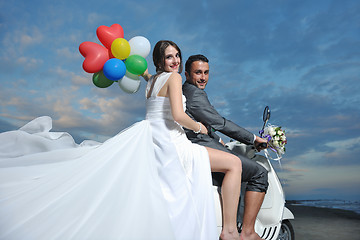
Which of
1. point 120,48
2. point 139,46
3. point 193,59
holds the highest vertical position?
point 139,46

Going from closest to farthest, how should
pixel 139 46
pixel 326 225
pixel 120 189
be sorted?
pixel 120 189
pixel 139 46
pixel 326 225

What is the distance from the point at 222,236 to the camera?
7.89 feet

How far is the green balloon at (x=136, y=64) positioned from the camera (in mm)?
3416

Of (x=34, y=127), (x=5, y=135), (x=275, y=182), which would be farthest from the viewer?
(x=34, y=127)

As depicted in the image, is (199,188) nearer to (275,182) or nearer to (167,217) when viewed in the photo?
(167,217)

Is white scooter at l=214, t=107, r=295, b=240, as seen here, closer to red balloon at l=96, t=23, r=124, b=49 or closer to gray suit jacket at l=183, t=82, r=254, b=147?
gray suit jacket at l=183, t=82, r=254, b=147

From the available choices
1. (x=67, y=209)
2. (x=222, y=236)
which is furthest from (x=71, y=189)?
(x=222, y=236)

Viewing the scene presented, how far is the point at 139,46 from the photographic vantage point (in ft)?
11.9

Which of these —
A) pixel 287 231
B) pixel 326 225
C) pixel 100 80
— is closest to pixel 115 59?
pixel 100 80

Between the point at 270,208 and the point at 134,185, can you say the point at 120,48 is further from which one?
the point at 270,208

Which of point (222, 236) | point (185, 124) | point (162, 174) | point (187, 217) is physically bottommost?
point (222, 236)

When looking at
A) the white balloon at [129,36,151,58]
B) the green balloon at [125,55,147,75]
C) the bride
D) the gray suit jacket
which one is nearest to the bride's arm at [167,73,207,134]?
the bride

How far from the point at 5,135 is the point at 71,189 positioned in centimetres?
159

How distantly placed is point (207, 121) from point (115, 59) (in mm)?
1423
